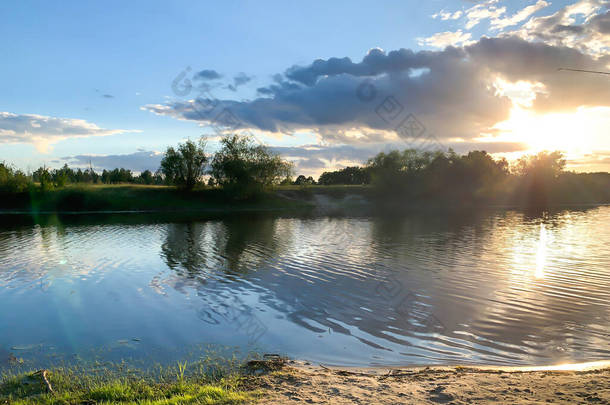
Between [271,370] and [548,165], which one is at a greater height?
[548,165]

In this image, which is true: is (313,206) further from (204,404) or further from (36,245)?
(204,404)

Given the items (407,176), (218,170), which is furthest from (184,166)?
(407,176)

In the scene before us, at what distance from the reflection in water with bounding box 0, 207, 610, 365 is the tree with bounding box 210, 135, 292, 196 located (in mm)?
49880

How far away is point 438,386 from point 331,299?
6794mm

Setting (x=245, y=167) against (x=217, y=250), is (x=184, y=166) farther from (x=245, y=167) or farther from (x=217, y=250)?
(x=217, y=250)

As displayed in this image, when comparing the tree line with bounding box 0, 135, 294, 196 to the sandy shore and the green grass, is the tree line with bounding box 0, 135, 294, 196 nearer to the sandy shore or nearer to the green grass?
the green grass

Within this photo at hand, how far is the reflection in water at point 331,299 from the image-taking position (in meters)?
9.15

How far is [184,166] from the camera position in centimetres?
7894

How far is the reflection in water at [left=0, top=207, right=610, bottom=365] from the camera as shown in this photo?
360 inches

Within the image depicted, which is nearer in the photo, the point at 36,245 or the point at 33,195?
the point at 36,245

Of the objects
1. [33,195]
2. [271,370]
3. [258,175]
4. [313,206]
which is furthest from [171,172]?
[271,370]

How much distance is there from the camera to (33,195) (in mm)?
72625

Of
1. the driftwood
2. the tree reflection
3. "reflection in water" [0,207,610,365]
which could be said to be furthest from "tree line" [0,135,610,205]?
the driftwood

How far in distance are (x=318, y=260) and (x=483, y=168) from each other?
8200cm
